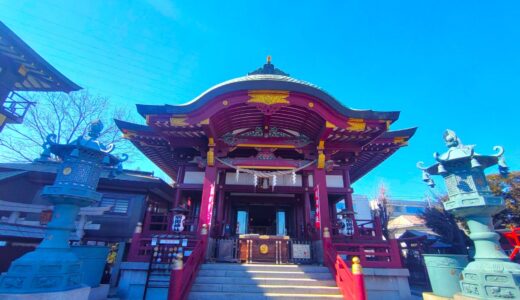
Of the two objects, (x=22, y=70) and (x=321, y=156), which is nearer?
(x=321, y=156)

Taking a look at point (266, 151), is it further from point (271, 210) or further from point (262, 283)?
point (271, 210)

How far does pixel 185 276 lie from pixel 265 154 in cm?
542

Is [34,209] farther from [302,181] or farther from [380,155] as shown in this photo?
[380,155]

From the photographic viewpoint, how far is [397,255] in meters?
7.17

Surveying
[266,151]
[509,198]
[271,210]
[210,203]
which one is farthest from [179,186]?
[509,198]

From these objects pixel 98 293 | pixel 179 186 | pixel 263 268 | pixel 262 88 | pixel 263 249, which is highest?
pixel 262 88

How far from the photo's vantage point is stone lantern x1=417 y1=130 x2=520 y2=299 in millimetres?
3738

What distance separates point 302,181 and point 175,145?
19.1 ft

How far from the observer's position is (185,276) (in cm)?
555

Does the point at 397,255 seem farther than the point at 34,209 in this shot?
No

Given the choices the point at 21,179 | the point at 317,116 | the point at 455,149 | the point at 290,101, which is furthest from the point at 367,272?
the point at 21,179

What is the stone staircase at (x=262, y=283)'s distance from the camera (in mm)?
5898

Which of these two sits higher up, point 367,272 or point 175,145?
point 175,145

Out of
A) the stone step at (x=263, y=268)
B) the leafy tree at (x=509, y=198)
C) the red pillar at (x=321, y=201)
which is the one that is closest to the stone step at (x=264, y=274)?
the stone step at (x=263, y=268)
